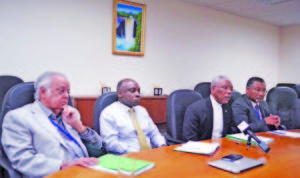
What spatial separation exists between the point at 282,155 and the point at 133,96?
1.23 metres

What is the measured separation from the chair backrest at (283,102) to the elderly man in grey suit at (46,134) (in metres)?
2.56

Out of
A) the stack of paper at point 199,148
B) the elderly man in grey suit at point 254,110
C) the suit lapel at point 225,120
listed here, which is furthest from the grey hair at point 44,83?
the elderly man in grey suit at point 254,110

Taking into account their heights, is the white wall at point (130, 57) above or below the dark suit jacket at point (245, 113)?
above

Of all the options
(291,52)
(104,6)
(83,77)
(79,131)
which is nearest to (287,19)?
(291,52)

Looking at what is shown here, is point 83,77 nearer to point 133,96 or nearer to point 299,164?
point 133,96

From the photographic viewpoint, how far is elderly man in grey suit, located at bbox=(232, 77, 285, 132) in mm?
2543

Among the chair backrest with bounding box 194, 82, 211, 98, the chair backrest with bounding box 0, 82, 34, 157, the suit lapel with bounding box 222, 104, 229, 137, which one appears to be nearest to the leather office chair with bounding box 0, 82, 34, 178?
the chair backrest with bounding box 0, 82, 34, 157

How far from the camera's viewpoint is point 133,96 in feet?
7.50

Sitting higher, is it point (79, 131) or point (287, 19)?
point (287, 19)

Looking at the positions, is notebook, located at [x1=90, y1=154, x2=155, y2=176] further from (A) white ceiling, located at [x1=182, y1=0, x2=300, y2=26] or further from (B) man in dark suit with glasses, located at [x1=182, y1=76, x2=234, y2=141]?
(A) white ceiling, located at [x1=182, y1=0, x2=300, y2=26]

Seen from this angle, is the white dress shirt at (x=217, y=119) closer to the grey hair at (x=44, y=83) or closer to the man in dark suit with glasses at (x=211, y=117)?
the man in dark suit with glasses at (x=211, y=117)

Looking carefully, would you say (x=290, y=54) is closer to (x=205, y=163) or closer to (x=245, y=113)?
(x=245, y=113)

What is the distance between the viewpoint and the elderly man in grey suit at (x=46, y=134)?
1.44 m

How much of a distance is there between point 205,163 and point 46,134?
936mm
